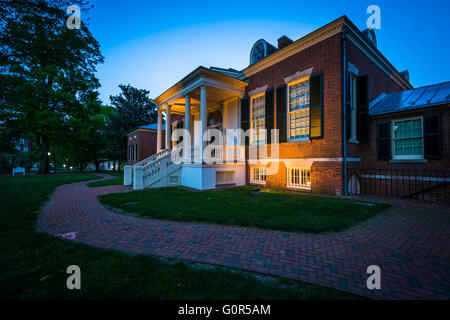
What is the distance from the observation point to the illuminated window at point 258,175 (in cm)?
1095

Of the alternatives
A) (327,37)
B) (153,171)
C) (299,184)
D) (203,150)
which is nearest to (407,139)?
(299,184)

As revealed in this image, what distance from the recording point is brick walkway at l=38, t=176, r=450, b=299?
7.82 feet

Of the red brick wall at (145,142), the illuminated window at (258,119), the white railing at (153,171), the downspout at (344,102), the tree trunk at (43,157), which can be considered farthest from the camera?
the tree trunk at (43,157)

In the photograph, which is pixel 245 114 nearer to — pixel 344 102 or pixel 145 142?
pixel 344 102

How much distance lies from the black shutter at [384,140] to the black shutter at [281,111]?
431 cm

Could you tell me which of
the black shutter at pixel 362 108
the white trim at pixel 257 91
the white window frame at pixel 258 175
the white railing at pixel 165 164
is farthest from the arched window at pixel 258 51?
the white window frame at pixel 258 175

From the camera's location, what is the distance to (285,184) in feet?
31.9

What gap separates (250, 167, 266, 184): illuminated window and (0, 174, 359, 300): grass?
8.69 meters

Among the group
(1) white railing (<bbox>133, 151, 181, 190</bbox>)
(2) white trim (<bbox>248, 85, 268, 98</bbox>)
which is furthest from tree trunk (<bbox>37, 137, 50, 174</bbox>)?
(2) white trim (<bbox>248, 85, 268, 98</bbox>)

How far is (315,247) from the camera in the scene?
3266mm

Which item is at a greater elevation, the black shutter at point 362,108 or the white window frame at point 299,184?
the black shutter at point 362,108

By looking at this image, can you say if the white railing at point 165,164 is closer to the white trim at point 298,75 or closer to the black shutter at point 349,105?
the white trim at point 298,75

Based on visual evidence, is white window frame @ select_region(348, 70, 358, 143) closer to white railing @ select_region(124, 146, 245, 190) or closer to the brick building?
the brick building
